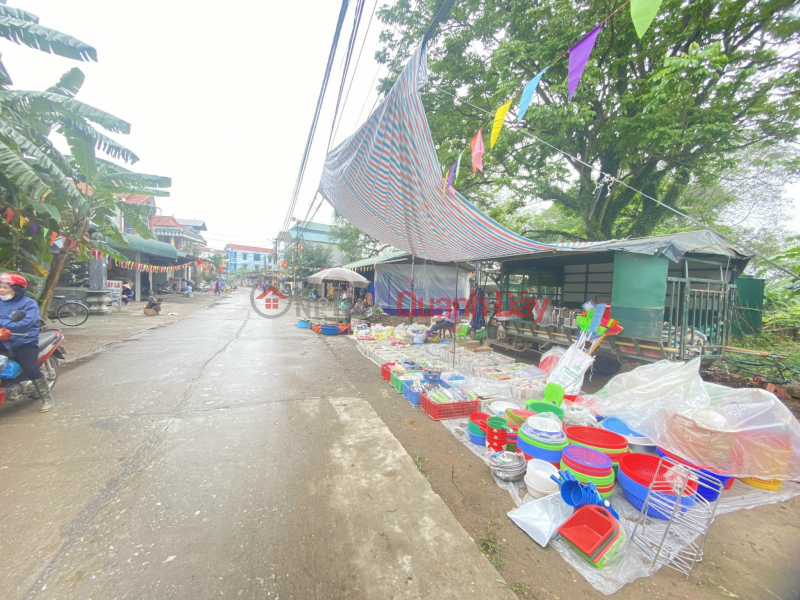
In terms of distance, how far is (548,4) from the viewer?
7438 mm

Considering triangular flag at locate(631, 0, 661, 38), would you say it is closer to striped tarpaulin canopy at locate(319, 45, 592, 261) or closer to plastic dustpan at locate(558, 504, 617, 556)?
striped tarpaulin canopy at locate(319, 45, 592, 261)

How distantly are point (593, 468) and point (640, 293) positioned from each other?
362 centimetres

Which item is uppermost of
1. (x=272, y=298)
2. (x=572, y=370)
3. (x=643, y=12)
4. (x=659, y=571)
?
(x=643, y=12)

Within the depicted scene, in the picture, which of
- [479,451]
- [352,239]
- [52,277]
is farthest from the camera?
[352,239]

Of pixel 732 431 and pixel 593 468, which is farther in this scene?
pixel 732 431

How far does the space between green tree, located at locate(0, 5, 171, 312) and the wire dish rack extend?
8.61 m

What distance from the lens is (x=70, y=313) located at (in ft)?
34.0

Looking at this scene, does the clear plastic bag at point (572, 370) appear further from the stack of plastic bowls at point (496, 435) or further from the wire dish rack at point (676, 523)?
the wire dish rack at point (676, 523)

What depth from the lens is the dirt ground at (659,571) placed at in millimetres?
1830

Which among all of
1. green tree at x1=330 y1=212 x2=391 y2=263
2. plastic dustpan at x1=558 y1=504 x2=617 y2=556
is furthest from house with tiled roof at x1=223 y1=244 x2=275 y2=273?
plastic dustpan at x1=558 y1=504 x2=617 y2=556

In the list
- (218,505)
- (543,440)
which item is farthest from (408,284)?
(218,505)

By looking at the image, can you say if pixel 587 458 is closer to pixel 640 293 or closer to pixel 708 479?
pixel 708 479

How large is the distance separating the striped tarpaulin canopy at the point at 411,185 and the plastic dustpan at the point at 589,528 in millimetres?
3615

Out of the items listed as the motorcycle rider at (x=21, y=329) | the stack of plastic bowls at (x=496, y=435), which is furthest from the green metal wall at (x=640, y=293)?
the motorcycle rider at (x=21, y=329)
